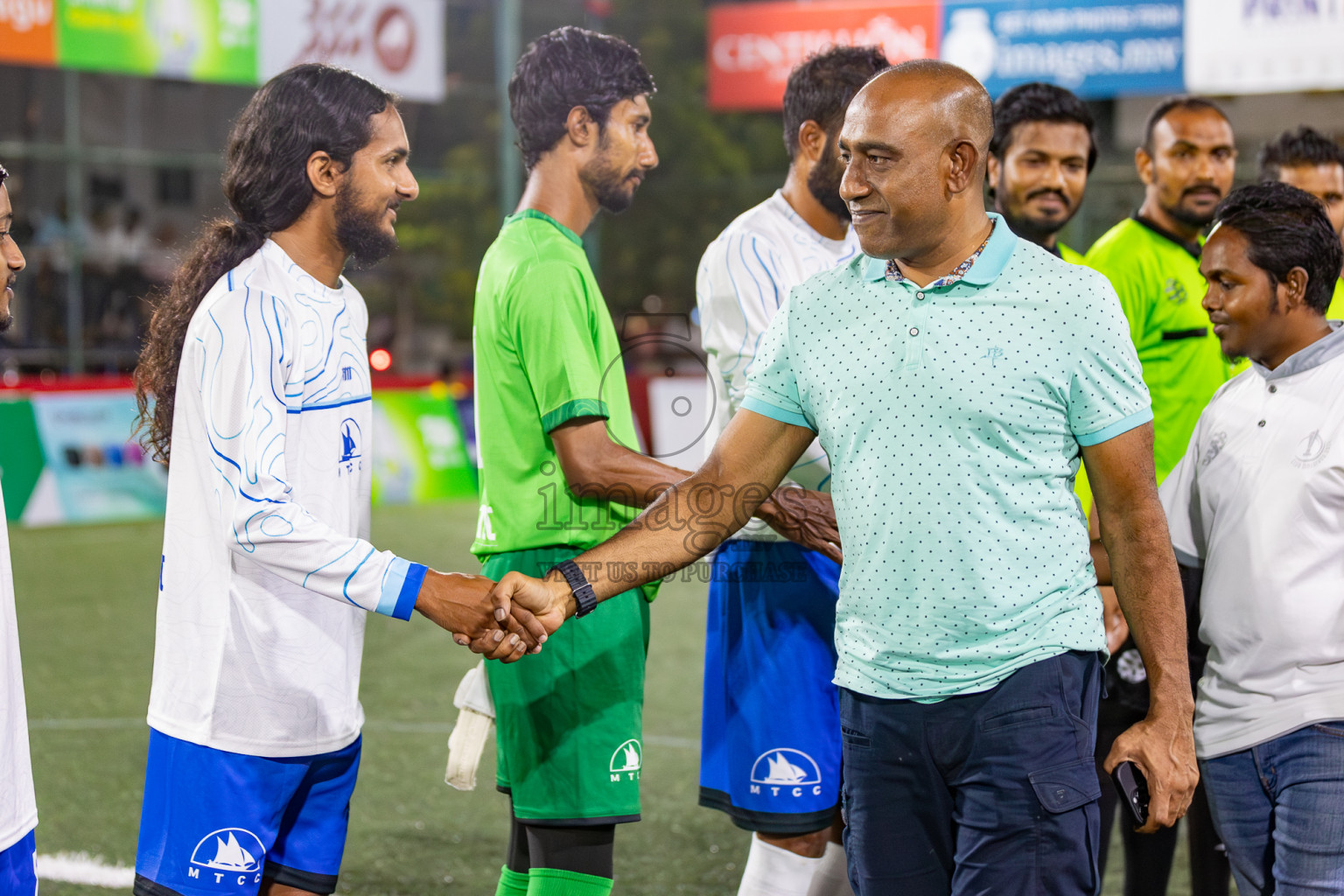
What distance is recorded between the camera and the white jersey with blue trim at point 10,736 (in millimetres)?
2215

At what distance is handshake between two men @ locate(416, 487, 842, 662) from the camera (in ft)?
9.27

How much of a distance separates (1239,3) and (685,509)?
516 inches

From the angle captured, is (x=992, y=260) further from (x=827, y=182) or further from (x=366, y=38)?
(x=366, y=38)

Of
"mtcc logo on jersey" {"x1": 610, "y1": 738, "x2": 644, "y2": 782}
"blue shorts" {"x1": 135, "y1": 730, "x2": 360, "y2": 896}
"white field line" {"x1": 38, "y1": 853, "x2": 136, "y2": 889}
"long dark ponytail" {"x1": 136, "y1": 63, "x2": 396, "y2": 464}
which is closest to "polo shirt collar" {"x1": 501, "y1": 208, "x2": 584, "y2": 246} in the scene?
"long dark ponytail" {"x1": 136, "y1": 63, "x2": 396, "y2": 464}

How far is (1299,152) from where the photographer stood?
5086mm

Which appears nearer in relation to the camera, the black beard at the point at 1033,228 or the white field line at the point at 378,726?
the black beard at the point at 1033,228

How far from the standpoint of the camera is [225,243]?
9.11 feet

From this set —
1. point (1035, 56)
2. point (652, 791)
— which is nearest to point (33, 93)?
point (1035, 56)

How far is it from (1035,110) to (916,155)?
2.07m

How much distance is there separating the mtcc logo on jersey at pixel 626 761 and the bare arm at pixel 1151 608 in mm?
1220

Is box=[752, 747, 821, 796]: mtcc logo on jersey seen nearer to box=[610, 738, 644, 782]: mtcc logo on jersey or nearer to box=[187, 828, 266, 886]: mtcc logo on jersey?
box=[610, 738, 644, 782]: mtcc logo on jersey

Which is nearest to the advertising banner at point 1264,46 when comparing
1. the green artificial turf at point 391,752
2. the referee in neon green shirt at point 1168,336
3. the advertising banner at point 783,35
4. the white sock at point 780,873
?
the advertising banner at point 783,35

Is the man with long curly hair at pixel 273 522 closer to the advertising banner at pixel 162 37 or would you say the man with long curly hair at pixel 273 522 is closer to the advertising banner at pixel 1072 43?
the advertising banner at pixel 162 37

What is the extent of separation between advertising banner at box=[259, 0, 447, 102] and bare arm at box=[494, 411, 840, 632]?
478 inches
